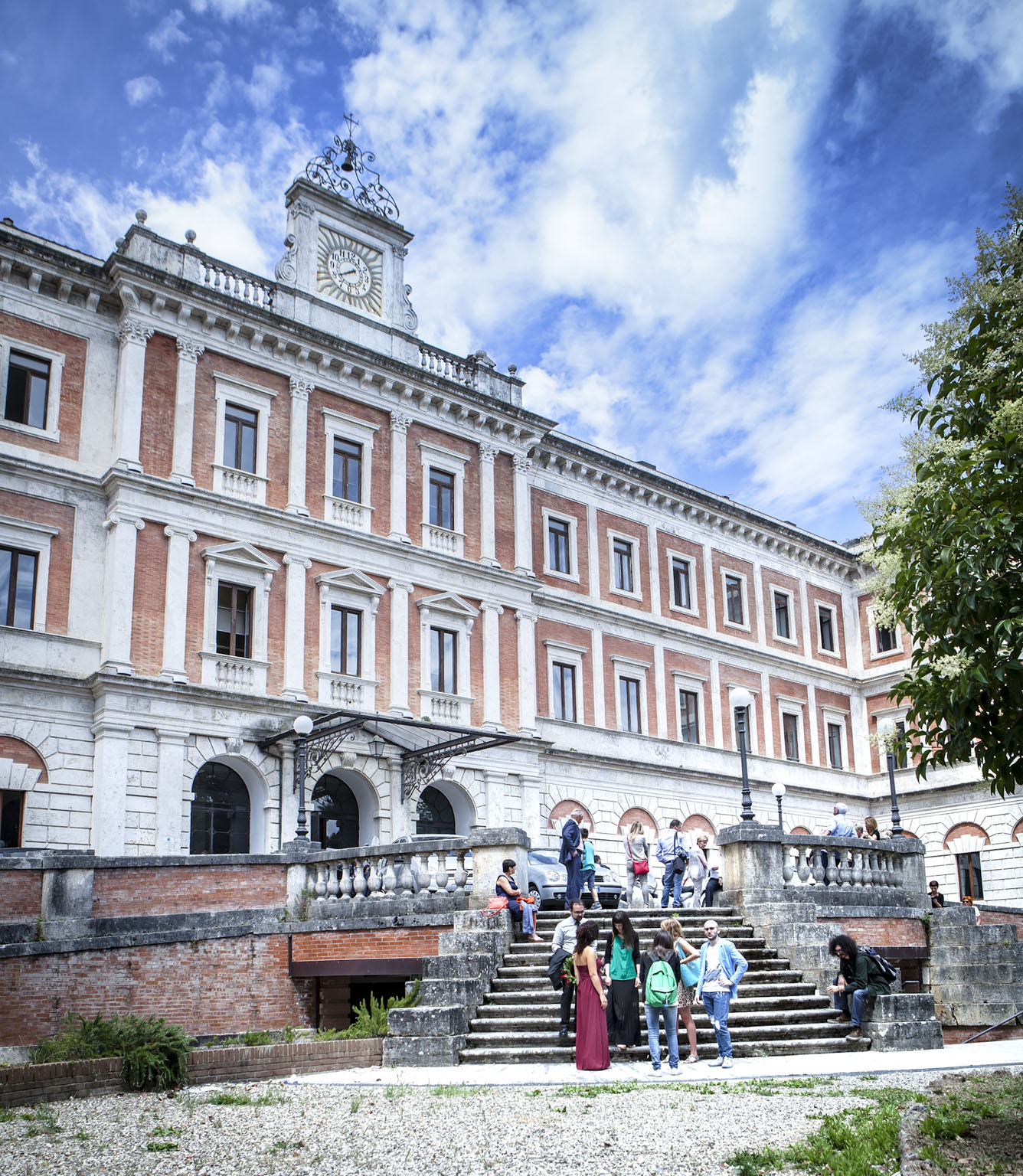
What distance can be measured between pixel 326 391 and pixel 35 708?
10711 millimetres

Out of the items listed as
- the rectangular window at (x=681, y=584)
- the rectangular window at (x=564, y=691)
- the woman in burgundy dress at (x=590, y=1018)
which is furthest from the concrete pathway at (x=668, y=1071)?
the rectangular window at (x=681, y=584)

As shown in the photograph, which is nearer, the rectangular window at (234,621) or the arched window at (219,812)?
the arched window at (219,812)

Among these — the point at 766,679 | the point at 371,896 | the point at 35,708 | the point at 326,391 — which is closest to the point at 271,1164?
the point at 371,896

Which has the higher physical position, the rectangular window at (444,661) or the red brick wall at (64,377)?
the red brick wall at (64,377)

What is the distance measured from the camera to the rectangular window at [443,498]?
105ft

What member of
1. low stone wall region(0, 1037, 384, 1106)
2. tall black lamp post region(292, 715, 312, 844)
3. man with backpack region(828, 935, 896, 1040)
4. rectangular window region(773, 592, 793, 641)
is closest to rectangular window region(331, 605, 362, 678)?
tall black lamp post region(292, 715, 312, 844)

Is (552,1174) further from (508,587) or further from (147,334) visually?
(508,587)

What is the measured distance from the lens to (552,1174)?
7.83m

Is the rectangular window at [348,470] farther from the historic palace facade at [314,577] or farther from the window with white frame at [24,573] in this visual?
the window with white frame at [24,573]

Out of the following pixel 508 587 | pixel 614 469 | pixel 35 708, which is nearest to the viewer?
pixel 35 708

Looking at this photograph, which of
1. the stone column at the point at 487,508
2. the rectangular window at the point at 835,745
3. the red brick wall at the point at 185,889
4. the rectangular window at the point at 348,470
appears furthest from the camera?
the rectangular window at the point at 835,745

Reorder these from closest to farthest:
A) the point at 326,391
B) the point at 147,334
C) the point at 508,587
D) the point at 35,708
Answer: the point at 35,708 → the point at 147,334 → the point at 326,391 → the point at 508,587

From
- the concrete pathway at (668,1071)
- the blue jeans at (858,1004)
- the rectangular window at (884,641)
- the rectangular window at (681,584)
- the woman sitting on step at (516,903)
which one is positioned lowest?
the concrete pathway at (668,1071)

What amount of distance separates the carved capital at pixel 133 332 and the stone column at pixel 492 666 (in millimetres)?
10825
